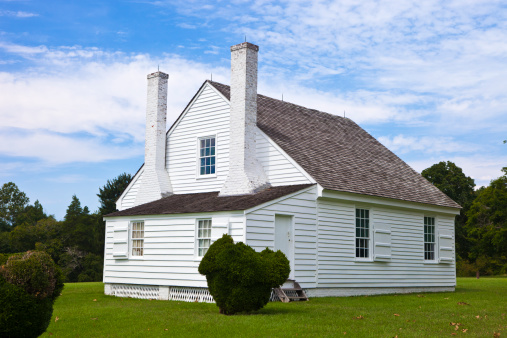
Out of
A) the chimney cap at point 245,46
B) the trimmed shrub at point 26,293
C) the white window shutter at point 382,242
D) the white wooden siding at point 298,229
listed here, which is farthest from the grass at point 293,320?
the chimney cap at point 245,46

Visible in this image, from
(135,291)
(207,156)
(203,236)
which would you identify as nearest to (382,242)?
(203,236)

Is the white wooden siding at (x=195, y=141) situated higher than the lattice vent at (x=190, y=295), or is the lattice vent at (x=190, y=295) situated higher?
the white wooden siding at (x=195, y=141)

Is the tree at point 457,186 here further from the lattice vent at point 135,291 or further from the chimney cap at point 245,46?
the lattice vent at point 135,291

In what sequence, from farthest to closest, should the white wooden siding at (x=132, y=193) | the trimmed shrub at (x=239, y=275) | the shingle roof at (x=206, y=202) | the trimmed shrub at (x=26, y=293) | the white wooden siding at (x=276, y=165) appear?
1. the white wooden siding at (x=132, y=193)
2. the white wooden siding at (x=276, y=165)
3. the shingle roof at (x=206, y=202)
4. the trimmed shrub at (x=239, y=275)
5. the trimmed shrub at (x=26, y=293)

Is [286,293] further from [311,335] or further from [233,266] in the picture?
[311,335]

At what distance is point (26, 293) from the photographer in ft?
31.0

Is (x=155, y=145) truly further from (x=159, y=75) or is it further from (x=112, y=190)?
(x=112, y=190)

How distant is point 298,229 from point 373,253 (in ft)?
14.3

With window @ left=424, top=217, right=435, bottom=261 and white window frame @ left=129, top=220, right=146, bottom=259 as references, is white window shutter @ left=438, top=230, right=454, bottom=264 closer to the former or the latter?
window @ left=424, top=217, right=435, bottom=261

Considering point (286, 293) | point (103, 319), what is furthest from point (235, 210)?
point (103, 319)

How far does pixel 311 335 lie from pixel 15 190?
8242cm

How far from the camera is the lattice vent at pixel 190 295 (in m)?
18.6

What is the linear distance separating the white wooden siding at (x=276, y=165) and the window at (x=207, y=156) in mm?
2327

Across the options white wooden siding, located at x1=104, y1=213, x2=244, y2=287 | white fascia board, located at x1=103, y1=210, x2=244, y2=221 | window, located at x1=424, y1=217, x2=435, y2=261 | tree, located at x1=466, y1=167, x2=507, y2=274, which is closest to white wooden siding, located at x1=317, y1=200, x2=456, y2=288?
window, located at x1=424, y1=217, x2=435, y2=261
